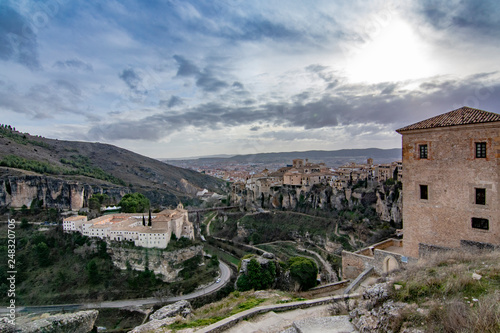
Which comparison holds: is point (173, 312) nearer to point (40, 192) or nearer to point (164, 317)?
point (164, 317)

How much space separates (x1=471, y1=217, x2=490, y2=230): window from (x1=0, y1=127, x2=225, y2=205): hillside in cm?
5524

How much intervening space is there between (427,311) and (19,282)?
35348mm

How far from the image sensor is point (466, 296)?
4.80 metres

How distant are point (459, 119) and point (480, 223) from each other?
3865mm

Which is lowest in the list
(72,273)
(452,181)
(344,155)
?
(72,273)

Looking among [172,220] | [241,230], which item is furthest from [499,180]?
[241,230]

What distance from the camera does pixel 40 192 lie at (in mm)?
41219

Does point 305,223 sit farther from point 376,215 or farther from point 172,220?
point 172,220

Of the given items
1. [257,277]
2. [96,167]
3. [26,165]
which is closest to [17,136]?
[96,167]

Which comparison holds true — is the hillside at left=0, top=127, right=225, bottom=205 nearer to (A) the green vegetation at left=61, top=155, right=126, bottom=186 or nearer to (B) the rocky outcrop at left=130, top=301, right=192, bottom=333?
(A) the green vegetation at left=61, top=155, right=126, bottom=186

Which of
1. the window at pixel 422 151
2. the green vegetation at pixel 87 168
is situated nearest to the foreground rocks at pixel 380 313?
the window at pixel 422 151

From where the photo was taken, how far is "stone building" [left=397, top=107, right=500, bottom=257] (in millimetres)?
9930

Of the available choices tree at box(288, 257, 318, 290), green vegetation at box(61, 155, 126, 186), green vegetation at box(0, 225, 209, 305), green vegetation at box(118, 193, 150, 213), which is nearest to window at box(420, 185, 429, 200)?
tree at box(288, 257, 318, 290)

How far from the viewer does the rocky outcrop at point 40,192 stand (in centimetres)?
3969
